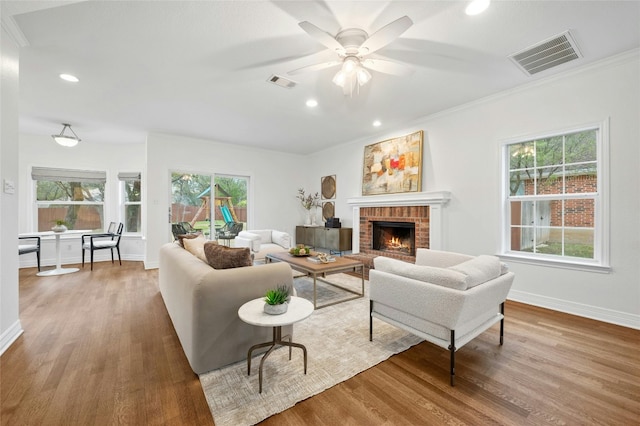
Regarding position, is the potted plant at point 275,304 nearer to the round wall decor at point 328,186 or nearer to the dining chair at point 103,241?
the round wall decor at point 328,186

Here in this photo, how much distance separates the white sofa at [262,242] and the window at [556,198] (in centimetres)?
368

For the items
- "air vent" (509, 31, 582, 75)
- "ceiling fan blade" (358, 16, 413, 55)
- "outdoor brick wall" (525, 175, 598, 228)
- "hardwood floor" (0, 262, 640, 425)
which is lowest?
"hardwood floor" (0, 262, 640, 425)

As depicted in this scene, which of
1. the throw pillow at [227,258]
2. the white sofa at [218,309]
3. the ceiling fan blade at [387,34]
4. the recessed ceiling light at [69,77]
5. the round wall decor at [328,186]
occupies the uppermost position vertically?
the recessed ceiling light at [69,77]

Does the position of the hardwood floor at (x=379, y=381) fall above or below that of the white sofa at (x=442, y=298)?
below

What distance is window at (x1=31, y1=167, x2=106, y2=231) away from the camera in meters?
5.47

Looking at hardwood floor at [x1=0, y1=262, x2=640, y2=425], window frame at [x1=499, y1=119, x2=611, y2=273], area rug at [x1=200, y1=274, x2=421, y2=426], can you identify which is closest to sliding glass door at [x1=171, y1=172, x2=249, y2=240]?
hardwood floor at [x1=0, y1=262, x2=640, y2=425]

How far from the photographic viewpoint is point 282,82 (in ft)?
10.5

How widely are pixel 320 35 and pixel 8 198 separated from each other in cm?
295

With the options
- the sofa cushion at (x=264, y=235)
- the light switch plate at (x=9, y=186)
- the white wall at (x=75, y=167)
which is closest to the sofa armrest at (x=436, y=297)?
the light switch plate at (x=9, y=186)

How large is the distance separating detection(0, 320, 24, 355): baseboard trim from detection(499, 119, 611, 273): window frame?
17.2 feet

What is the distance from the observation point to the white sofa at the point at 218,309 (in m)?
1.84

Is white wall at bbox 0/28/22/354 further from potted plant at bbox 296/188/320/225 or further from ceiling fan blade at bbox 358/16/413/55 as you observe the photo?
potted plant at bbox 296/188/320/225

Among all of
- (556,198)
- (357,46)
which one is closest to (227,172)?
(357,46)

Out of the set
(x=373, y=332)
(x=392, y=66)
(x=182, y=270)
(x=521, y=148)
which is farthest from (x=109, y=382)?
(x=521, y=148)
